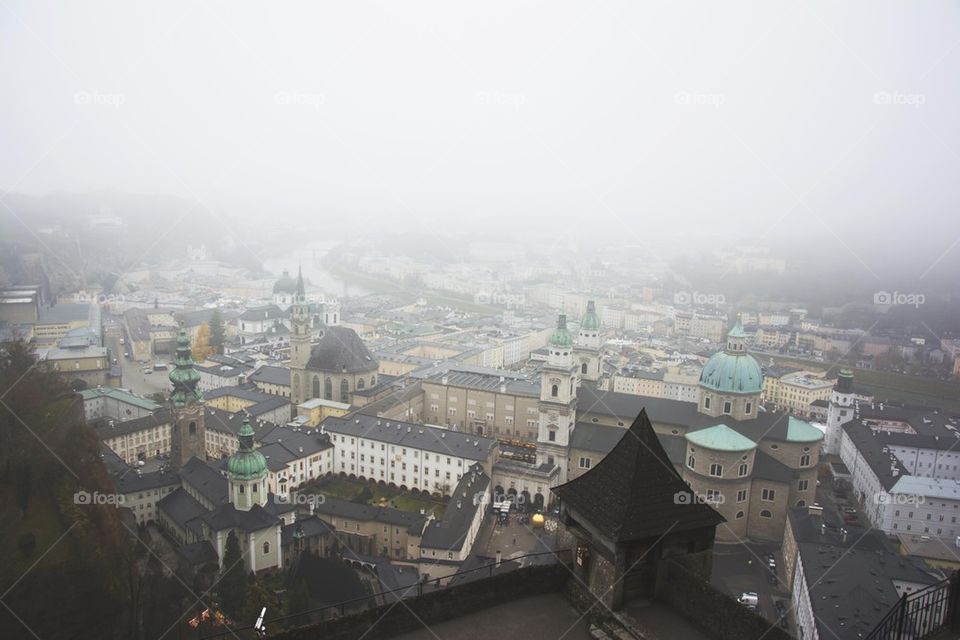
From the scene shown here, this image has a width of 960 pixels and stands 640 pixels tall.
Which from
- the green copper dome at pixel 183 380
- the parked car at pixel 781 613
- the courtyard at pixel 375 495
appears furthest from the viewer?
the courtyard at pixel 375 495

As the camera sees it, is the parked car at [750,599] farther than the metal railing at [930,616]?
Yes

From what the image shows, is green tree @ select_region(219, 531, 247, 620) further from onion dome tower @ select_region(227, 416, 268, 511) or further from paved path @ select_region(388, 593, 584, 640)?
paved path @ select_region(388, 593, 584, 640)

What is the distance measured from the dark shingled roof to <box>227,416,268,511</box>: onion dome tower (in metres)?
15.8

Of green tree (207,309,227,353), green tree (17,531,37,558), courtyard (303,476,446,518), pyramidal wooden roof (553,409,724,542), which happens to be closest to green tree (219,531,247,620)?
green tree (17,531,37,558)

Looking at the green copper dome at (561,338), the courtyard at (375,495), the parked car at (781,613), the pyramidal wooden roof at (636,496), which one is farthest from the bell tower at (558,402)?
the pyramidal wooden roof at (636,496)

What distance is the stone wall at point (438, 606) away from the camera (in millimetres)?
5629

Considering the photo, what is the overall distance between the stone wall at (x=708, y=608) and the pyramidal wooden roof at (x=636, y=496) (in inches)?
17.8

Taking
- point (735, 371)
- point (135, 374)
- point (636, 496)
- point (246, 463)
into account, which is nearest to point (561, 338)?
point (735, 371)

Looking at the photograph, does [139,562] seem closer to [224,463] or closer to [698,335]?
[224,463]

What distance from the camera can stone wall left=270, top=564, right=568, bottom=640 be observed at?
5.63 metres

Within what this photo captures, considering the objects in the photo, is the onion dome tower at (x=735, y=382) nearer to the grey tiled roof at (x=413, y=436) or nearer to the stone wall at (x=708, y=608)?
the grey tiled roof at (x=413, y=436)

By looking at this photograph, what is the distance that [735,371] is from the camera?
953 inches

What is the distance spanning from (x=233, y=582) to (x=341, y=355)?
19.9 meters

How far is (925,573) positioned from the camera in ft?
53.9
